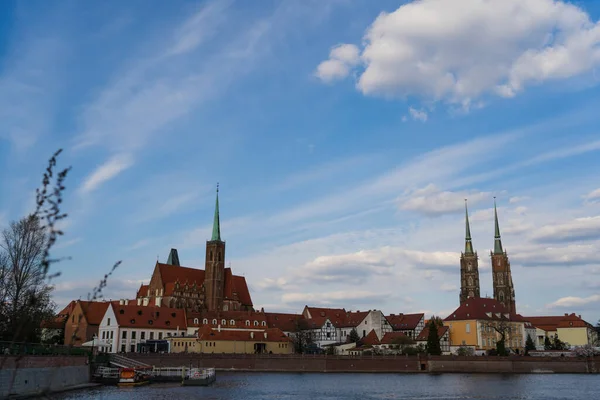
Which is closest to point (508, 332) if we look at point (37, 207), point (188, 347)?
point (188, 347)

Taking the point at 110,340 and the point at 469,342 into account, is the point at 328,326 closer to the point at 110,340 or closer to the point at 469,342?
the point at 469,342

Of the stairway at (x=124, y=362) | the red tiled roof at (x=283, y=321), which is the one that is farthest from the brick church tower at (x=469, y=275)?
the stairway at (x=124, y=362)

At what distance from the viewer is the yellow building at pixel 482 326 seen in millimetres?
107688

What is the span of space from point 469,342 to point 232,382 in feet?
177

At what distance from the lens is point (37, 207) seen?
220 inches

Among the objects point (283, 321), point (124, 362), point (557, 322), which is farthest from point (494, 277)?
point (124, 362)

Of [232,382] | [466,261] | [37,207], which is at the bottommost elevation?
[232,382]

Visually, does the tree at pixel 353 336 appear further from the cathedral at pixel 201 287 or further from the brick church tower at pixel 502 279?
the brick church tower at pixel 502 279

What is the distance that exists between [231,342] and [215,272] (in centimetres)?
3083

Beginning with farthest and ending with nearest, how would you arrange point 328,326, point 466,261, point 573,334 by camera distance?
point 466,261 → point 573,334 → point 328,326

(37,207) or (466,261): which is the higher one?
(466,261)

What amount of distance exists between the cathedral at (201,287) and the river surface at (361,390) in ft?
179

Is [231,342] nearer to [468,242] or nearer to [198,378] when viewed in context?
[198,378]

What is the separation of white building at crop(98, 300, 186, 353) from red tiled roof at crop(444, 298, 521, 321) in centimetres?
4880
